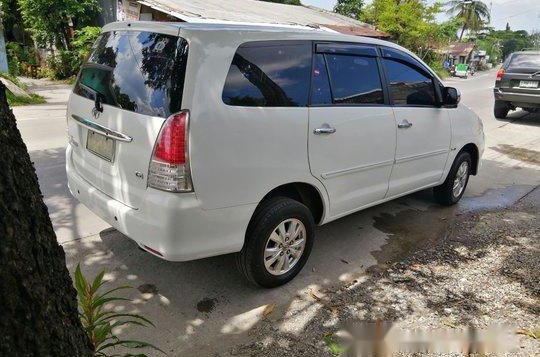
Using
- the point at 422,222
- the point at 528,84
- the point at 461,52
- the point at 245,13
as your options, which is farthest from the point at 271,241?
the point at 461,52

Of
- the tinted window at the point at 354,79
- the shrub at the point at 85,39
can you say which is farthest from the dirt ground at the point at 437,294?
the shrub at the point at 85,39

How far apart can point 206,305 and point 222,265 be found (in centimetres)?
55

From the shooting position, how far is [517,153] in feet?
27.7

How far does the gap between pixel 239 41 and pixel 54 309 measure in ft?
6.72

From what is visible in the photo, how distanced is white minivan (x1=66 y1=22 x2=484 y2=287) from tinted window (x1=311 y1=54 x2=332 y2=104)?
0.04ft

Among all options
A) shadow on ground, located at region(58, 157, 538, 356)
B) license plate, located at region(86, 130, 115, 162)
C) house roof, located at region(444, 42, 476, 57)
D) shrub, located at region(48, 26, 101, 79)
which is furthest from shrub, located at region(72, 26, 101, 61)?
house roof, located at region(444, 42, 476, 57)

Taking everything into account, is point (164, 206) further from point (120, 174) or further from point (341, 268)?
point (341, 268)

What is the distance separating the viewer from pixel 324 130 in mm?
3316

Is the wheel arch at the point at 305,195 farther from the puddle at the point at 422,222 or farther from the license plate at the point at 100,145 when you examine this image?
the license plate at the point at 100,145

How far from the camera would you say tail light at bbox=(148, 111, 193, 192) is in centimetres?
265

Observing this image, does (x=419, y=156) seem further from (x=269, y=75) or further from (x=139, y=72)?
(x=139, y=72)

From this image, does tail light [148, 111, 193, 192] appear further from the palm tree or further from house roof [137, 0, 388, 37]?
the palm tree

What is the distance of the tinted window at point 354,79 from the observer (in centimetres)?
351

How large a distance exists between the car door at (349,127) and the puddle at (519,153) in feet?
17.2
